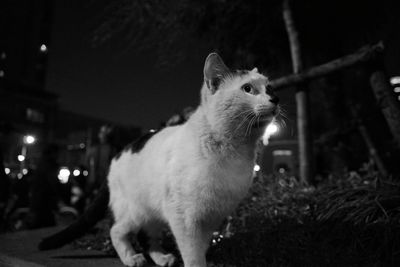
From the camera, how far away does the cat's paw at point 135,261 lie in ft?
8.61

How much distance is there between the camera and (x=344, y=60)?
405cm

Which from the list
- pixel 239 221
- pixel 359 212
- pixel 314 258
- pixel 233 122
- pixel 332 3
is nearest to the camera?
pixel 233 122

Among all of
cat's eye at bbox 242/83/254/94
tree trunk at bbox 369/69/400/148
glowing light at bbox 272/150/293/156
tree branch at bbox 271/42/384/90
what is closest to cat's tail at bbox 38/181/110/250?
cat's eye at bbox 242/83/254/94

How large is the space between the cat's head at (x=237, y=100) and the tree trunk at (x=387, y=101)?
6.94 ft

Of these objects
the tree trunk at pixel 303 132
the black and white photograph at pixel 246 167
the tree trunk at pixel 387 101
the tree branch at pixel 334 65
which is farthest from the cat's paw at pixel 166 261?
the tree branch at pixel 334 65

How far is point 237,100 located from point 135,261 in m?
1.45

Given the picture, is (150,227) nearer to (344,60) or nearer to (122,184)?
(122,184)

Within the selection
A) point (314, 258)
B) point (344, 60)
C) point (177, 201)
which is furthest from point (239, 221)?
point (344, 60)

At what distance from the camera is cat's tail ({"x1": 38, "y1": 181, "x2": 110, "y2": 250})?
3051 mm

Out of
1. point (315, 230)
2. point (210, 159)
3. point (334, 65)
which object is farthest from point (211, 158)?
point (334, 65)

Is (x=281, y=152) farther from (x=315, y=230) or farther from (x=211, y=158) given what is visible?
(x=211, y=158)

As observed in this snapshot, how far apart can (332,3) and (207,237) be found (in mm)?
4672

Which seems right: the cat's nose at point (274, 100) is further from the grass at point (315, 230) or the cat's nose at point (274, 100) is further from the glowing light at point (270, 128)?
the grass at point (315, 230)

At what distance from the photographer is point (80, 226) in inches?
121
